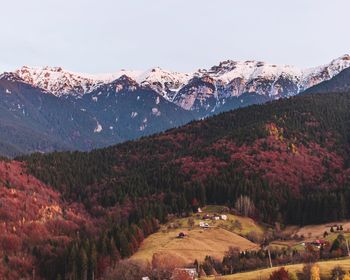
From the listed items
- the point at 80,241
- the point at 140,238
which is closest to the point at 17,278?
the point at 80,241

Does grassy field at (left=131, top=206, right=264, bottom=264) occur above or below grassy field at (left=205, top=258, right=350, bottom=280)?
above

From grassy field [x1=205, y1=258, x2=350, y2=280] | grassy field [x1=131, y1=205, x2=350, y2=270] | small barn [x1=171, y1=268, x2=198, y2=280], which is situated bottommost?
grassy field [x1=205, y1=258, x2=350, y2=280]

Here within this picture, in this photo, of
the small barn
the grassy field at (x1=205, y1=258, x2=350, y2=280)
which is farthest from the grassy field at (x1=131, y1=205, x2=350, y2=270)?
the grassy field at (x1=205, y1=258, x2=350, y2=280)

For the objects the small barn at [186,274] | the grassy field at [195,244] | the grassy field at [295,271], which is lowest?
the grassy field at [295,271]

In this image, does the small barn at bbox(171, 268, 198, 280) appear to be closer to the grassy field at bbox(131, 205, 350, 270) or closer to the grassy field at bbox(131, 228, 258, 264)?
the grassy field at bbox(131, 205, 350, 270)

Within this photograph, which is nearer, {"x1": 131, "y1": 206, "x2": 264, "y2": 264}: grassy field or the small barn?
the small barn

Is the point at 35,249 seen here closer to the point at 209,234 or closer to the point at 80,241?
the point at 80,241

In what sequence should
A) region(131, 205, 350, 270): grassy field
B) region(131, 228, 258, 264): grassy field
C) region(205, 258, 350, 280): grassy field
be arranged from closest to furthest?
region(205, 258, 350, 280): grassy field
region(131, 205, 350, 270): grassy field
region(131, 228, 258, 264): grassy field

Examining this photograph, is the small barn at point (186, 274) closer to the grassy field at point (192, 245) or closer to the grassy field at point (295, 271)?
the grassy field at point (295, 271)

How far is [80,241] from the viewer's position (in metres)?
187

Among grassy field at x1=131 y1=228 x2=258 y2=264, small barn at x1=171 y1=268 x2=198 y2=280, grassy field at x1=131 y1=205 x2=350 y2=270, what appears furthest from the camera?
grassy field at x1=131 y1=228 x2=258 y2=264

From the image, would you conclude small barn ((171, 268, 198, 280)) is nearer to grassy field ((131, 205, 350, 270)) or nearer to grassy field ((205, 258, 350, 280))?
grassy field ((205, 258, 350, 280))

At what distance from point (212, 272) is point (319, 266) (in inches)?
1310

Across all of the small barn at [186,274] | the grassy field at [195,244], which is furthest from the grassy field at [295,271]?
the grassy field at [195,244]
